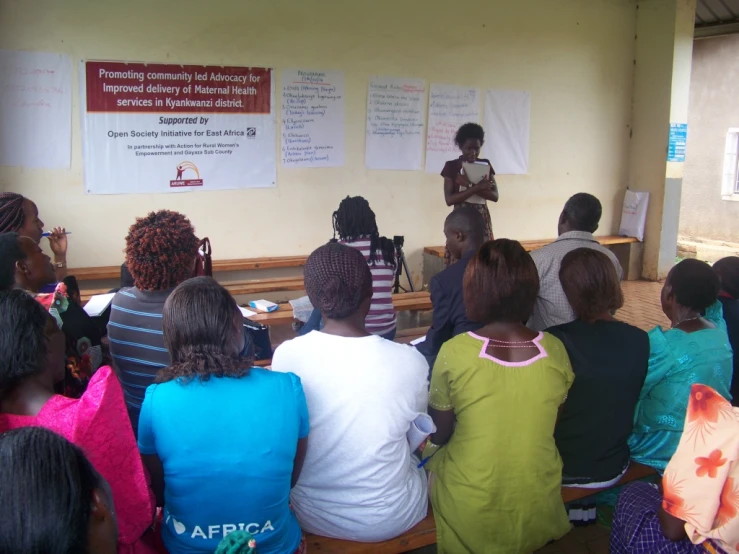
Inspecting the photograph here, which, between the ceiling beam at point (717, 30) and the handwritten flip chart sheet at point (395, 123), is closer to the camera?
the handwritten flip chart sheet at point (395, 123)

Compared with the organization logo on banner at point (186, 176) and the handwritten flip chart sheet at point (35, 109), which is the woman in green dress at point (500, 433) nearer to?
Answer: the organization logo on banner at point (186, 176)

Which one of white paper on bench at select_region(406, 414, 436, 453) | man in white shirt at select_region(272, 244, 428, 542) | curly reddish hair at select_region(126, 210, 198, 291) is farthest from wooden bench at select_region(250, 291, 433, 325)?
white paper on bench at select_region(406, 414, 436, 453)

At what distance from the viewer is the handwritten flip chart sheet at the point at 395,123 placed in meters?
6.16

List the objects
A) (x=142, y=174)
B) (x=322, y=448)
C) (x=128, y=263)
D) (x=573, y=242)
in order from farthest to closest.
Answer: (x=142, y=174) → (x=573, y=242) → (x=128, y=263) → (x=322, y=448)

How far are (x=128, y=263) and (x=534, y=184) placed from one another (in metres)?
5.59

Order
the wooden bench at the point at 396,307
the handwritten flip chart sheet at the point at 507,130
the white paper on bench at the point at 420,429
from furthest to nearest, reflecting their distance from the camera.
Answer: the handwritten flip chart sheet at the point at 507,130, the wooden bench at the point at 396,307, the white paper on bench at the point at 420,429

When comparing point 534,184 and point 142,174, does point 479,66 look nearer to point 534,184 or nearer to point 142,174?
point 534,184

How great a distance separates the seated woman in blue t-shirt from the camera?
167cm

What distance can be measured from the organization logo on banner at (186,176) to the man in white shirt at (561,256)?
10.4 ft

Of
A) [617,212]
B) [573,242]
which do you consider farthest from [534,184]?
[573,242]

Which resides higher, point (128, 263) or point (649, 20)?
point (649, 20)

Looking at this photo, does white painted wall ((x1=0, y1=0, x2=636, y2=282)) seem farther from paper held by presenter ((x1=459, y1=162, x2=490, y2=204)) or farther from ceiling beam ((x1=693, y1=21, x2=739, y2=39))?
ceiling beam ((x1=693, y1=21, x2=739, y2=39))

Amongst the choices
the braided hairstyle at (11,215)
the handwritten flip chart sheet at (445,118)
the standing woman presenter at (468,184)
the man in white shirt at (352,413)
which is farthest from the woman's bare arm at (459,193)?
the man in white shirt at (352,413)

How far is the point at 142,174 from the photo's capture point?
17.3ft
